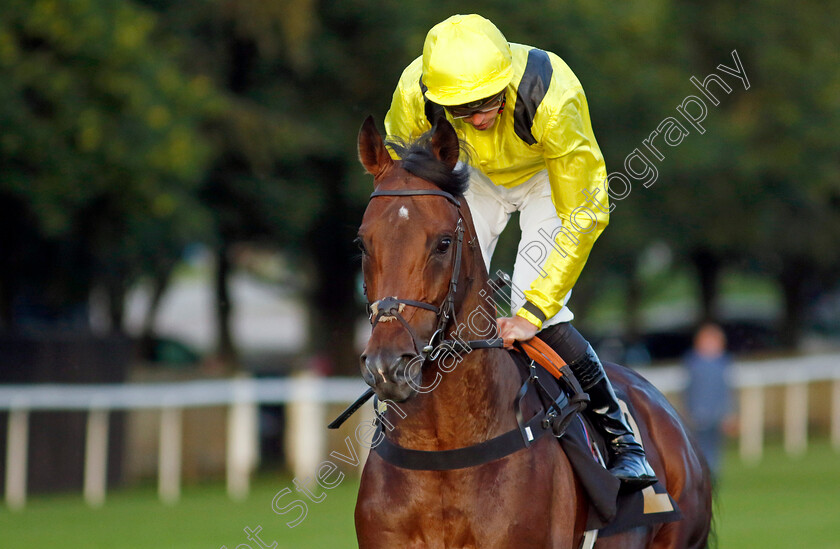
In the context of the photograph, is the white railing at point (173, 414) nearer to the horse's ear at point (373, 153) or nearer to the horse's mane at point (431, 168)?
the horse's ear at point (373, 153)

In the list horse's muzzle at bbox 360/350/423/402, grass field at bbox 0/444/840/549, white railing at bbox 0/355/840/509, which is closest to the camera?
horse's muzzle at bbox 360/350/423/402

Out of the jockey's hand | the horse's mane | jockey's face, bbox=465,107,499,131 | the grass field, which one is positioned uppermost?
jockey's face, bbox=465,107,499,131

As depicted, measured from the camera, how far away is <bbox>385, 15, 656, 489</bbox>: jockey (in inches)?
162

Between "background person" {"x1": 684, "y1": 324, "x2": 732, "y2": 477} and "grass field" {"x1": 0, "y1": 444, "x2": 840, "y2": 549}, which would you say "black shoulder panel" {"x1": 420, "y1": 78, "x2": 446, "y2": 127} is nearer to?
"grass field" {"x1": 0, "y1": 444, "x2": 840, "y2": 549}

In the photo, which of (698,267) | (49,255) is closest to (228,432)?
(49,255)

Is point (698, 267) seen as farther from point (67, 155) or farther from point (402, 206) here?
point (402, 206)

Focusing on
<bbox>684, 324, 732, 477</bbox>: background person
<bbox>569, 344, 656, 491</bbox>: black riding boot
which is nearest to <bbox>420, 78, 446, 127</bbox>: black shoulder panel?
<bbox>569, 344, 656, 491</bbox>: black riding boot

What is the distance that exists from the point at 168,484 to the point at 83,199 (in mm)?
2984

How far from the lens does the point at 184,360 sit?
23984 millimetres

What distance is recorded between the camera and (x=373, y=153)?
412cm

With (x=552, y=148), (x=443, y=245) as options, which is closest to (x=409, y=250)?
(x=443, y=245)

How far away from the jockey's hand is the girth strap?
311 mm

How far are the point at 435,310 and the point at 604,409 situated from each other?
1.30 metres

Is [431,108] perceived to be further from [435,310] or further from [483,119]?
[435,310]
